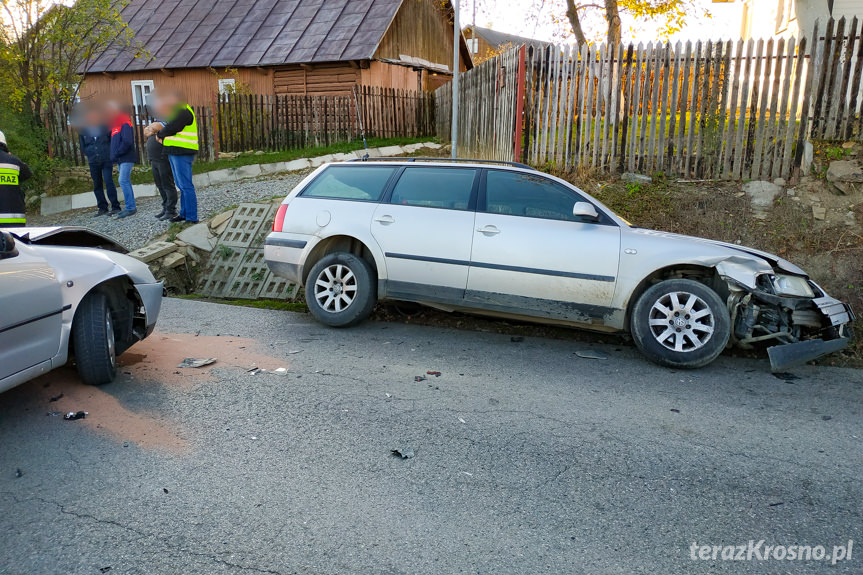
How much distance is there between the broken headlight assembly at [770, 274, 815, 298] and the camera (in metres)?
5.30

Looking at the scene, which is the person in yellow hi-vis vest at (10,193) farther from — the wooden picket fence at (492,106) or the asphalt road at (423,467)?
the wooden picket fence at (492,106)

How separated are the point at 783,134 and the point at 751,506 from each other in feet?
24.2

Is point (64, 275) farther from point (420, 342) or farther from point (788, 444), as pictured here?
point (788, 444)

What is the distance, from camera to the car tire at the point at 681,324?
527cm

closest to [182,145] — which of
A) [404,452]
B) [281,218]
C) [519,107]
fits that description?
[281,218]

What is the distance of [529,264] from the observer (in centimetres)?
571

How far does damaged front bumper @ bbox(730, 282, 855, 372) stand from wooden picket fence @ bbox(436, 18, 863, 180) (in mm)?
4254

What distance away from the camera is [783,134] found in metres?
8.86

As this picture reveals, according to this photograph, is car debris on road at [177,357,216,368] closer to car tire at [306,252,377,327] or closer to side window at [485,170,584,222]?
car tire at [306,252,377,327]

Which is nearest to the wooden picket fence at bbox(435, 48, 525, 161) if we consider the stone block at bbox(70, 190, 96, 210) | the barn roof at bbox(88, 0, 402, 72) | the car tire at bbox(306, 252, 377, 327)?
the car tire at bbox(306, 252, 377, 327)

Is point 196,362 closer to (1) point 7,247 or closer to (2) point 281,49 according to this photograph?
(1) point 7,247

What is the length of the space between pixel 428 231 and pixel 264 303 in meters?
2.76

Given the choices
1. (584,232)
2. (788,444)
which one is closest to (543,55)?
(584,232)

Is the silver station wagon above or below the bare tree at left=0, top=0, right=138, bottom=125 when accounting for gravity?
below
